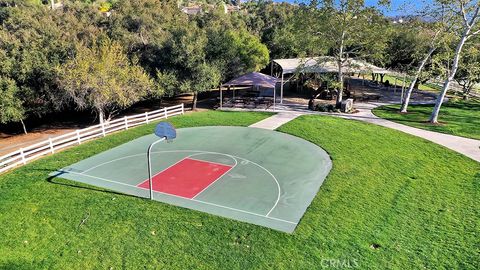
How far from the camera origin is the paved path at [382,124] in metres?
16.1

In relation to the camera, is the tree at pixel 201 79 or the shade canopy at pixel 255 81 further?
the shade canopy at pixel 255 81

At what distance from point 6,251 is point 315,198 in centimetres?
891

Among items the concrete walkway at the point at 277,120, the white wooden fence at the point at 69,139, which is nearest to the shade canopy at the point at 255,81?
the concrete walkway at the point at 277,120

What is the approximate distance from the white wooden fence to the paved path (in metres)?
7.09

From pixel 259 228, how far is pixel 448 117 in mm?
19753

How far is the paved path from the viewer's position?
16.1 metres

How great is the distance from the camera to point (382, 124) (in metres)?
20.5

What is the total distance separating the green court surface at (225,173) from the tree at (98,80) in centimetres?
468

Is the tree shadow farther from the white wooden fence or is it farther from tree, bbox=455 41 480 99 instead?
tree, bbox=455 41 480 99

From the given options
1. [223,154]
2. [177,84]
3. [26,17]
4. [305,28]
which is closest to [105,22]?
[26,17]

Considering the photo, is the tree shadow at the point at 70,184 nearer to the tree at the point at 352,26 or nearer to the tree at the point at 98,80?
the tree at the point at 98,80

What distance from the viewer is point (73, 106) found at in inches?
995

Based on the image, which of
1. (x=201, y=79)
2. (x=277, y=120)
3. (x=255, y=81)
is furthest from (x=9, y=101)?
(x=277, y=120)

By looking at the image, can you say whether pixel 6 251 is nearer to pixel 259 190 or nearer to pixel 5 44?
pixel 259 190
